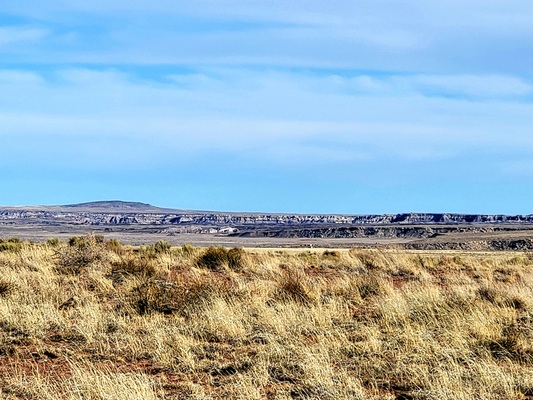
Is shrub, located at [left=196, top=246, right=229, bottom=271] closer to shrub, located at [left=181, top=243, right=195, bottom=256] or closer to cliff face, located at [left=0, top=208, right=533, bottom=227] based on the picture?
shrub, located at [left=181, top=243, right=195, bottom=256]

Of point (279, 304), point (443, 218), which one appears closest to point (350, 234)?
point (443, 218)

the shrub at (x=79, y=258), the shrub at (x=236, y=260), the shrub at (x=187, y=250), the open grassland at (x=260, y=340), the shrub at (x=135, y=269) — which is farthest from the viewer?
the shrub at (x=187, y=250)

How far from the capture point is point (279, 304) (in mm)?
12336

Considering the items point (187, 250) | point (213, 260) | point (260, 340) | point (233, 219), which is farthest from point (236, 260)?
point (233, 219)

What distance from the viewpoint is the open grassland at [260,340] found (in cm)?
764

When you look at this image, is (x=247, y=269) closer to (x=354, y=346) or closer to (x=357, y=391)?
(x=354, y=346)

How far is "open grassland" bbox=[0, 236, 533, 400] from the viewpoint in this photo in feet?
25.1

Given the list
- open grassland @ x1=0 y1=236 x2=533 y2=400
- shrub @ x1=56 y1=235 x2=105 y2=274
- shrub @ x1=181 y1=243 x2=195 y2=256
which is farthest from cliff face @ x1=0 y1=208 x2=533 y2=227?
open grassland @ x1=0 y1=236 x2=533 y2=400

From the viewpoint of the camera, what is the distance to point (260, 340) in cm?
1004

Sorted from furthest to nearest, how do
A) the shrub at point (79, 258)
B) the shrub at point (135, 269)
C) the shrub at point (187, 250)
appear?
the shrub at point (187, 250)
the shrub at point (79, 258)
the shrub at point (135, 269)

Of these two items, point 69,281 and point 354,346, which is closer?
point 354,346

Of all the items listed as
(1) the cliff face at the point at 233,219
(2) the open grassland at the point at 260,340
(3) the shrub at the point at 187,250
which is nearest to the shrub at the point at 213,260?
(3) the shrub at the point at 187,250

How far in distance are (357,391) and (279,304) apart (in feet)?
16.6

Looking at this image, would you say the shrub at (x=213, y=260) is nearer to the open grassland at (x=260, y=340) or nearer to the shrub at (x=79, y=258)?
the shrub at (x=79, y=258)
